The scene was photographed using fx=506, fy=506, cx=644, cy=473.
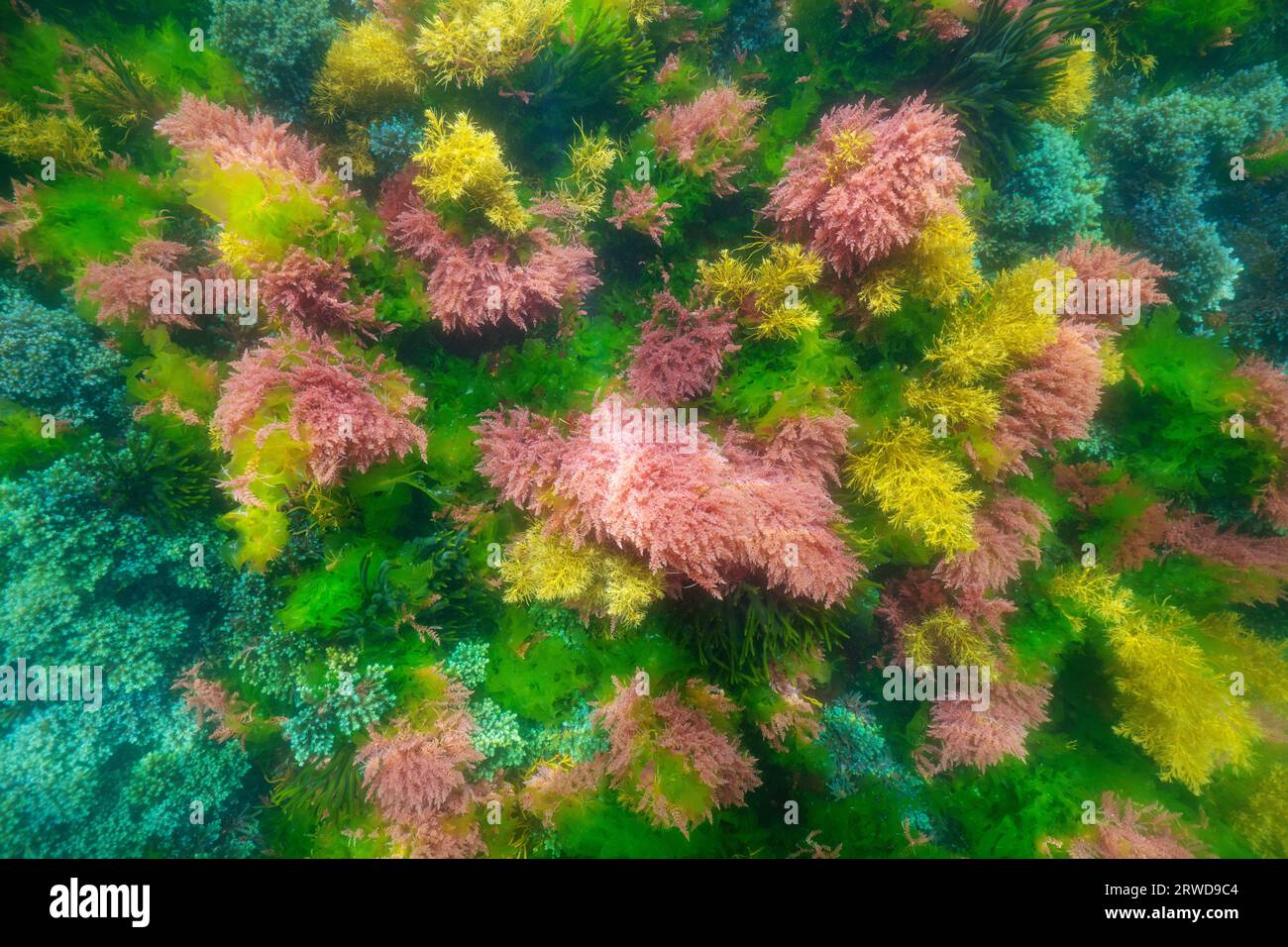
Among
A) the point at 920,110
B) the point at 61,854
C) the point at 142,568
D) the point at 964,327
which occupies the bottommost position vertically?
the point at 61,854

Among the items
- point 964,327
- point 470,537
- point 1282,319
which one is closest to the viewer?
point 964,327

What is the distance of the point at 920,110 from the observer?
377cm

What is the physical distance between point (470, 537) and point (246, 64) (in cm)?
442

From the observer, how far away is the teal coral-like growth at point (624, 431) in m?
3.90

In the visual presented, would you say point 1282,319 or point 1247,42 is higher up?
point 1247,42

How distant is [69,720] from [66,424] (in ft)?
8.85

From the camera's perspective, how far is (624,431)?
13.0 ft

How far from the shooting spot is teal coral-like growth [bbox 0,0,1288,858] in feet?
12.8

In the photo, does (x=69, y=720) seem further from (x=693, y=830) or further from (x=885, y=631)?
(x=885, y=631)

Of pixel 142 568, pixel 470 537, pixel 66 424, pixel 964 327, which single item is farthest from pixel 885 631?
pixel 66 424

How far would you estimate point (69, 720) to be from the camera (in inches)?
182

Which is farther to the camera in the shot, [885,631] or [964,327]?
[885,631]

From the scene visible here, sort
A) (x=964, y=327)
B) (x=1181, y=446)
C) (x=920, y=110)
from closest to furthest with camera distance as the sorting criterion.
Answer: (x=920, y=110), (x=964, y=327), (x=1181, y=446)

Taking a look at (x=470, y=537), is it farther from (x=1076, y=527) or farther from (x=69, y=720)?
(x=1076, y=527)
